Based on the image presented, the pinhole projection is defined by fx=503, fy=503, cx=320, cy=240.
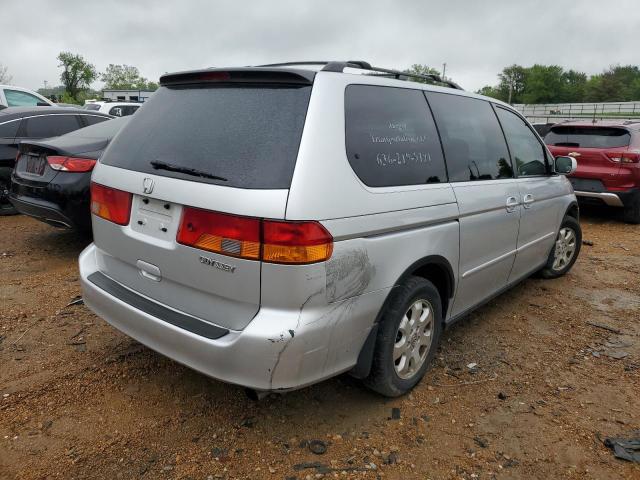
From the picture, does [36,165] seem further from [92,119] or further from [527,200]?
[527,200]

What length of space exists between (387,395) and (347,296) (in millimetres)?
850

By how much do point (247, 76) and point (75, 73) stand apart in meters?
85.3

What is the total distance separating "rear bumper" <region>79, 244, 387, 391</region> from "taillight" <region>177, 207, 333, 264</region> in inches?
9.3

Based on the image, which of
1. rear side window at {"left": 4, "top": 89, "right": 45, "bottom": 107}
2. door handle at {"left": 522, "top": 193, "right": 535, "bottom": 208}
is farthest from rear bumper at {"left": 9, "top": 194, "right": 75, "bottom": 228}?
rear side window at {"left": 4, "top": 89, "right": 45, "bottom": 107}

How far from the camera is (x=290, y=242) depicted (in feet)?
6.79

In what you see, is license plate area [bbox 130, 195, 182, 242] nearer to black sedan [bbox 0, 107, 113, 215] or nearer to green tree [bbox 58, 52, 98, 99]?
black sedan [bbox 0, 107, 113, 215]

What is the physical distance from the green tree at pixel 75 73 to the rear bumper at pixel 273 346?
83.4 metres

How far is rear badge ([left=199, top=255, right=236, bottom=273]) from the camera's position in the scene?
7.04ft

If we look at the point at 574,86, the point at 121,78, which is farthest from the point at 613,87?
the point at 121,78

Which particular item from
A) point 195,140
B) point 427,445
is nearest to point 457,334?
point 427,445

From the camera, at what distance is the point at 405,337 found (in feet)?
9.20

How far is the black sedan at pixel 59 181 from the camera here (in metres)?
4.86

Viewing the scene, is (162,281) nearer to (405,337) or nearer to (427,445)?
(405,337)

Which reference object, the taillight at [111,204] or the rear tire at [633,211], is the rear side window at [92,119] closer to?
the taillight at [111,204]
